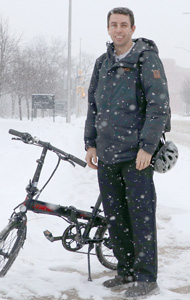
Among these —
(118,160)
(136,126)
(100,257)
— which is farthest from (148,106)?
(100,257)

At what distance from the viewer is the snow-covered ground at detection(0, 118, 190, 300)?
11.6 ft

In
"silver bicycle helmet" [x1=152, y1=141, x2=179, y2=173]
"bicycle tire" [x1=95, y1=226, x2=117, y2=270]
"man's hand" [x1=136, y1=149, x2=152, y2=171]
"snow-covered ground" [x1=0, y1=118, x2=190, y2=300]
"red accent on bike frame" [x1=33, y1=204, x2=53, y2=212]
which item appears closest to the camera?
"man's hand" [x1=136, y1=149, x2=152, y2=171]

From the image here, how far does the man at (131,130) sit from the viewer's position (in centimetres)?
323

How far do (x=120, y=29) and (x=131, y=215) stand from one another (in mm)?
1380

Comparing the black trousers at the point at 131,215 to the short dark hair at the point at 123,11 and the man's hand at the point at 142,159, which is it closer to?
the man's hand at the point at 142,159

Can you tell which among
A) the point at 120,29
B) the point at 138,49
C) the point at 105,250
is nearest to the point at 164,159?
the point at 138,49

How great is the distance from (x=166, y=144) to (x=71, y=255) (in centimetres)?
173

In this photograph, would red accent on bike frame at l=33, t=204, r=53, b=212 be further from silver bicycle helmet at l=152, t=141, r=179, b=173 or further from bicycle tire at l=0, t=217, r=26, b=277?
silver bicycle helmet at l=152, t=141, r=179, b=173

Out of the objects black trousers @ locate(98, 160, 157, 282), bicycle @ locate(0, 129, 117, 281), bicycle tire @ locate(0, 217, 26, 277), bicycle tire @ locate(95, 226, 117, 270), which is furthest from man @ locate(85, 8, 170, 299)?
bicycle tire @ locate(0, 217, 26, 277)

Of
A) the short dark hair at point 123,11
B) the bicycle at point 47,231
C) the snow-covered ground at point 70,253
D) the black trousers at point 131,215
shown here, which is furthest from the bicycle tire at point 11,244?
the short dark hair at point 123,11

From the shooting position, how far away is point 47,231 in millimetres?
3842

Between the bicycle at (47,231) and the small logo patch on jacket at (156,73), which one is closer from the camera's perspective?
the small logo patch on jacket at (156,73)

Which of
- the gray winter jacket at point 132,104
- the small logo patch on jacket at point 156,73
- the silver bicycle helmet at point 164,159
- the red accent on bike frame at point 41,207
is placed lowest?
the red accent on bike frame at point 41,207

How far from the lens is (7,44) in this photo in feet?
89.7
